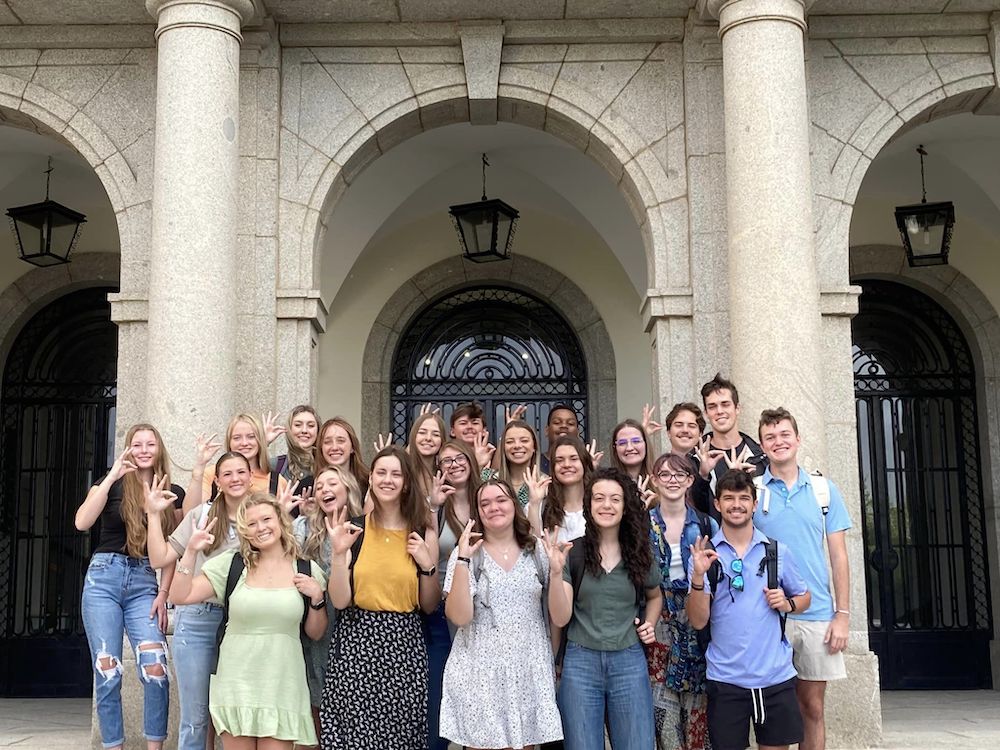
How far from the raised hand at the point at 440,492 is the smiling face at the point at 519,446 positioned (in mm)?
474

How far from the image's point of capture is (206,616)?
4836 mm

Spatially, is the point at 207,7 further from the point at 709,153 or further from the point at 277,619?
the point at 277,619

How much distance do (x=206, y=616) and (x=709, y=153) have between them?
4.31m

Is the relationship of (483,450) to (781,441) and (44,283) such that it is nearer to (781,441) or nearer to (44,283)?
(781,441)

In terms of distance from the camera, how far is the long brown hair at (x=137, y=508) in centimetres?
534

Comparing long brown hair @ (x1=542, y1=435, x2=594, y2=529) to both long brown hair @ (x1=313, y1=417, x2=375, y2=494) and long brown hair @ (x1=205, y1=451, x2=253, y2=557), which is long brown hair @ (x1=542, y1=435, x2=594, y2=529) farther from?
long brown hair @ (x1=205, y1=451, x2=253, y2=557)

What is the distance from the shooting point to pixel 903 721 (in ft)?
24.3

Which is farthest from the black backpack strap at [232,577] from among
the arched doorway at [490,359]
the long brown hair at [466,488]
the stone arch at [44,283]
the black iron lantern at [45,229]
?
the stone arch at [44,283]

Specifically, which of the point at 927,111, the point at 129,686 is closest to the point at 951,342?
the point at 927,111

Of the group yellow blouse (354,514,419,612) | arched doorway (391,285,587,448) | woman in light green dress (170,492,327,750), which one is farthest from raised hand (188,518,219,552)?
arched doorway (391,285,587,448)

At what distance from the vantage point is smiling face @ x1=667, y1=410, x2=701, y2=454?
214 inches

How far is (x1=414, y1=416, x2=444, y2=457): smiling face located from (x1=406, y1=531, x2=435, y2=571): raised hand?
89 centimetres

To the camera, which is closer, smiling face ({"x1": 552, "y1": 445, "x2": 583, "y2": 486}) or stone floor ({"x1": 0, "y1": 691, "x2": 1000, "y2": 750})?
smiling face ({"x1": 552, "y1": 445, "x2": 583, "y2": 486})

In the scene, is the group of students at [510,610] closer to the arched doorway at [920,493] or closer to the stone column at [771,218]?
the stone column at [771,218]
